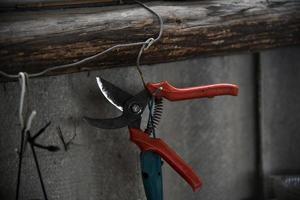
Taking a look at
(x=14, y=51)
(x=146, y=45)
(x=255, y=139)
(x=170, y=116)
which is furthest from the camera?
(x=255, y=139)

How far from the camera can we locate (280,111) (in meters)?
1.61

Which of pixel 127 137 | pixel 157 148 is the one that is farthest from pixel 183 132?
pixel 157 148

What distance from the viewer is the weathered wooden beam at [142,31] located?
1146 millimetres

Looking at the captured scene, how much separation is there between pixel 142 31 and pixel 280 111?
24.0 inches

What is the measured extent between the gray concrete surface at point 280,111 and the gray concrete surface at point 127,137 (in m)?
0.05

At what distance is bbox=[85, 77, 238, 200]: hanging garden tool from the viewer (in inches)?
46.3

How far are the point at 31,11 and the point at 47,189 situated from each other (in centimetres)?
46

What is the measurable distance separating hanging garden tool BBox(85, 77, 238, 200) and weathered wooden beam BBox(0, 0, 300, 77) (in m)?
0.11

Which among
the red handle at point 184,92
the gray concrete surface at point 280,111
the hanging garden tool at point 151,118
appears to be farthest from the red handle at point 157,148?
the gray concrete surface at point 280,111

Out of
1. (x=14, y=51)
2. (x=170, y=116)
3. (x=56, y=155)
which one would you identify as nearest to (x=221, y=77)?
(x=170, y=116)

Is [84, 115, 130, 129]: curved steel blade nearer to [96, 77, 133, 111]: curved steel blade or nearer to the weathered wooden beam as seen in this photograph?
[96, 77, 133, 111]: curved steel blade

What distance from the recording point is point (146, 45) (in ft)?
4.03

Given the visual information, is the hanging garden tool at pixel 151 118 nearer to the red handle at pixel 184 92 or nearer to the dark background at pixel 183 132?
the red handle at pixel 184 92

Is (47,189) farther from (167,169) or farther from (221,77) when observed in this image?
(221,77)
